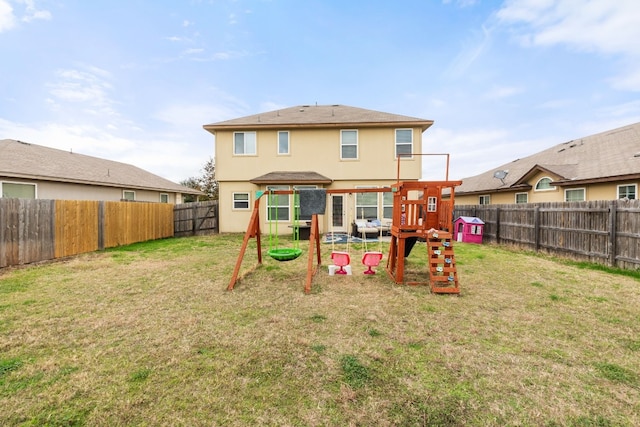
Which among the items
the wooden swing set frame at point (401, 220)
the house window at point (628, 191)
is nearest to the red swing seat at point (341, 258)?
the wooden swing set frame at point (401, 220)

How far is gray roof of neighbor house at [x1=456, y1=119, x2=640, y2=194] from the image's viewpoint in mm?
11406

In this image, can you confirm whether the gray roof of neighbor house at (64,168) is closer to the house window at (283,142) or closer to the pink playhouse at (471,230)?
the house window at (283,142)

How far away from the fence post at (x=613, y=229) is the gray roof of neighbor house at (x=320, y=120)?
318 inches

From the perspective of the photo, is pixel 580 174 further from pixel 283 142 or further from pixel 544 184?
pixel 283 142

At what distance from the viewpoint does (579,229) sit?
8.14 m

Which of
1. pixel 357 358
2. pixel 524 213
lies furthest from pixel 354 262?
pixel 524 213

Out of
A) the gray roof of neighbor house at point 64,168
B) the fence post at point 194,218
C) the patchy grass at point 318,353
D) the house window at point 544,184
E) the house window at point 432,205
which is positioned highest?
the gray roof of neighbor house at point 64,168

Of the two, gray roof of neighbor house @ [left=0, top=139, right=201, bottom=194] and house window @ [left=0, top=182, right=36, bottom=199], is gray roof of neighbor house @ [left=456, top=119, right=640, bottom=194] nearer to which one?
gray roof of neighbor house @ [left=0, top=139, right=201, bottom=194]

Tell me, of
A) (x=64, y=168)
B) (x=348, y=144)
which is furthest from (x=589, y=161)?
(x=64, y=168)

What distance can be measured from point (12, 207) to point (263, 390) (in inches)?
375

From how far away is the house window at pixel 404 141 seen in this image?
14070 millimetres

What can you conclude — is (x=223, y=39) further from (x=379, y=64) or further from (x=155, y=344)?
(x=155, y=344)

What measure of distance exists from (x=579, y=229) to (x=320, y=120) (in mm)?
11388

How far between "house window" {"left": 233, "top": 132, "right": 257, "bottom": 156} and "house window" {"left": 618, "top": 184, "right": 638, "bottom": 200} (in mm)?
16303
